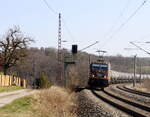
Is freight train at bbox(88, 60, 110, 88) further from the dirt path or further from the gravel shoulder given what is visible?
the gravel shoulder

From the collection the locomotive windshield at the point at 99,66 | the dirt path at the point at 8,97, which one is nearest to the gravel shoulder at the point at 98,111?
the dirt path at the point at 8,97

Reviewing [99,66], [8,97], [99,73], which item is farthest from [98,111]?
[99,73]

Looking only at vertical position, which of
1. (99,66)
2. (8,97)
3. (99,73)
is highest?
(99,66)

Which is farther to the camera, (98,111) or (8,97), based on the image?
(8,97)

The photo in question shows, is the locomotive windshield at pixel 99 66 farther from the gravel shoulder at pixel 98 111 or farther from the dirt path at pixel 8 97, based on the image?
the gravel shoulder at pixel 98 111

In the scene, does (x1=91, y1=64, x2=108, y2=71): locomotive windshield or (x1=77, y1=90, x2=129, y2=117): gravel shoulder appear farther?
(x1=91, y1=64, x2=108, y2=71): locomotive windshield

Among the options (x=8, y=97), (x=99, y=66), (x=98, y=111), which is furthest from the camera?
(x=99, y=66)

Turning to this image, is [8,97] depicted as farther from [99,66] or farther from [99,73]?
[99,73]

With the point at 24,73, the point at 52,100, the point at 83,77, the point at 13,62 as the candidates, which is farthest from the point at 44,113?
the point at 24,73

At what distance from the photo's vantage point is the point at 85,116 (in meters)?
20.8

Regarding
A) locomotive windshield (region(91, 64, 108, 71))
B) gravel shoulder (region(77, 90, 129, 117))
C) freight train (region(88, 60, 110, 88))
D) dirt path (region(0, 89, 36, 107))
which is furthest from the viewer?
freight train (region(88, 60, 110, 88))

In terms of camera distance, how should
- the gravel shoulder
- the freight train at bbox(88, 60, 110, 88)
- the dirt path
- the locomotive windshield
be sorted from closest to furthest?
1. the gravel shoulder
2. the dirt path
3. the locomotive windshield
4. the freight train at bbox(88, 60, 110, 88)

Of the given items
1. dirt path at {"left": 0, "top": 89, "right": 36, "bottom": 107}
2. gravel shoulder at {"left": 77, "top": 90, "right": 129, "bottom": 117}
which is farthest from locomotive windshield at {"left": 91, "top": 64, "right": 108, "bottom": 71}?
gravel shoulder at {"left": 77, "top": 90, "right": 129, "bottom": 117}

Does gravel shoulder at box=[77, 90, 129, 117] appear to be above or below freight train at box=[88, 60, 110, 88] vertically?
below
